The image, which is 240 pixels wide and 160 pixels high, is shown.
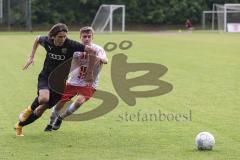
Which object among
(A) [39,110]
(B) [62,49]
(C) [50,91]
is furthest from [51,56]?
(A) [39,110]

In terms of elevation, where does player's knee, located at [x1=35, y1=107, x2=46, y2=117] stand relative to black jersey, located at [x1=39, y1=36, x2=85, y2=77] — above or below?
below

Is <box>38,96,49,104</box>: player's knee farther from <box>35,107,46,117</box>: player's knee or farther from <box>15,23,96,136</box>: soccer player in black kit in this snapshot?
→ <box>35,107,46,117</box>: player's knee

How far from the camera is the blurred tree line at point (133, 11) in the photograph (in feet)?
257

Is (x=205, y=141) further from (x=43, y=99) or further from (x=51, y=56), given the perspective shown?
(x=51, y=56)

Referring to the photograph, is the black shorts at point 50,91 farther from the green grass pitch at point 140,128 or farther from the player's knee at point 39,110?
the green grass pitch at point 140,128

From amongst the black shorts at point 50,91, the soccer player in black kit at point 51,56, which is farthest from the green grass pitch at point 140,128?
the black shorts at point 50,91

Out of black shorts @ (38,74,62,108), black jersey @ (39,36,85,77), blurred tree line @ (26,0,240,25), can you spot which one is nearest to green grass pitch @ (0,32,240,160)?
black shorts @ (38,74,62,108)

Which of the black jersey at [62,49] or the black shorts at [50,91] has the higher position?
the black jersey at [62,49]

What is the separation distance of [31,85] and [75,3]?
2520 inches

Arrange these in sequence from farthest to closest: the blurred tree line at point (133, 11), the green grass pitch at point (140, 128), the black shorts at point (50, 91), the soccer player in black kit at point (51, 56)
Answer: the blurred tree line at point (133, 11) < the black shorts at point (50, 91) < the soccer player in black kit at point (51, 56) < the green grass pitch at point (140, 128)


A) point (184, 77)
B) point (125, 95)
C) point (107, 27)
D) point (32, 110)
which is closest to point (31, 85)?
point (125, 95)

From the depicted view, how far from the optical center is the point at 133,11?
3255 inches

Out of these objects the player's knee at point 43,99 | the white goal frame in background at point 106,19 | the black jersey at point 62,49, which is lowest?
the white goal frame in background at point 106,19

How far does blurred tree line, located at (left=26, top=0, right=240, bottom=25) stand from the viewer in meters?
78.3
